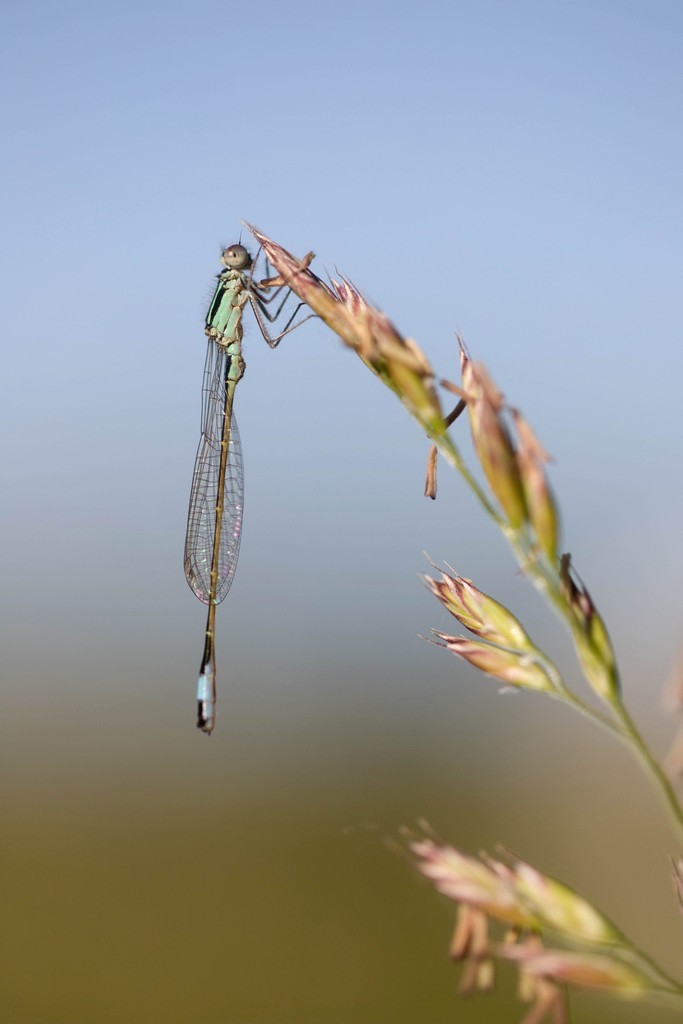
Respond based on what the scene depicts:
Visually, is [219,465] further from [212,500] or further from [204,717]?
[204,717]

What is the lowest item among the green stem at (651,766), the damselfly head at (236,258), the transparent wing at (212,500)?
the green stem at (651,766)

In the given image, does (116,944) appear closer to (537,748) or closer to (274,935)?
(274,935)

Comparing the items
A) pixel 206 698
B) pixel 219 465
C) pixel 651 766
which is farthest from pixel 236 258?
pixel 651 766

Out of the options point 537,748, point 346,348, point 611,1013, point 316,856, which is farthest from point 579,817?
point 346,348

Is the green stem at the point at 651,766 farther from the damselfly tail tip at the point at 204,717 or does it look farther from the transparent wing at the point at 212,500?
the transparent wing at the point at 212,500

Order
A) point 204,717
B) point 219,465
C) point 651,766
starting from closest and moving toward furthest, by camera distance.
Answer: point 651,766 < point 204,717 < point 219,465

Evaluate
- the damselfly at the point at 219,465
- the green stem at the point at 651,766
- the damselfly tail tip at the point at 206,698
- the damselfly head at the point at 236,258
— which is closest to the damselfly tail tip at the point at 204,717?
the damselfly tail tip at the point at 206,698
